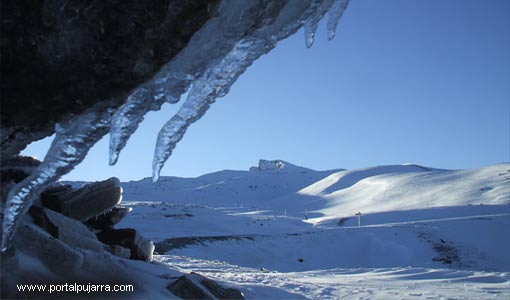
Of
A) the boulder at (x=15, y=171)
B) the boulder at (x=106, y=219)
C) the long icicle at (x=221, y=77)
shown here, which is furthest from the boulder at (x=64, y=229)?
the long icicle at (x=221, y=77)

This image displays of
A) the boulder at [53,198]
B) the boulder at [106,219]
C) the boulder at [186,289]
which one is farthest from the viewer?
the boulder at [106,219]

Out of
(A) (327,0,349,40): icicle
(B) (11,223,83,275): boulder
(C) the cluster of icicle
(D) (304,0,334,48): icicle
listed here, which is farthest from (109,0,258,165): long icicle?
(B) (11,223,83,275): boulder

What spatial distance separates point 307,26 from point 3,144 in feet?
10.7

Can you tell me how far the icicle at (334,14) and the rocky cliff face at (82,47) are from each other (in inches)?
57.5

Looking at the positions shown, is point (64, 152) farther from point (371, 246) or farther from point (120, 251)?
point (371, 246)

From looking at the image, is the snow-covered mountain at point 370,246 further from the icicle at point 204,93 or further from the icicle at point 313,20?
the icicle at point 313,20

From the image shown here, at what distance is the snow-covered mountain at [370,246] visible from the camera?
9.82 m

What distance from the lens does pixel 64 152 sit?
3721 mm

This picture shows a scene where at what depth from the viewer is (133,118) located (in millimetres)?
3746

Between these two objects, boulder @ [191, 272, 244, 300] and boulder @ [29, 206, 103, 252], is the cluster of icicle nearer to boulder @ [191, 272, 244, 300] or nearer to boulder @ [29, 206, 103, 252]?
boulder @ [29, 206, 103, 252]

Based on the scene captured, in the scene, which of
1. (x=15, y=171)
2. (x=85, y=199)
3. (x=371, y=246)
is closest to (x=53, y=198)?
(x=85, y=199)

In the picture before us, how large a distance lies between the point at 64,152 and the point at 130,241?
17.1 feet

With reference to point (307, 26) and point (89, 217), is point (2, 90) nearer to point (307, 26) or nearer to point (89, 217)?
point (307, 26)

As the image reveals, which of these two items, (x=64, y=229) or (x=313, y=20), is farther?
(x=64, y=229)
